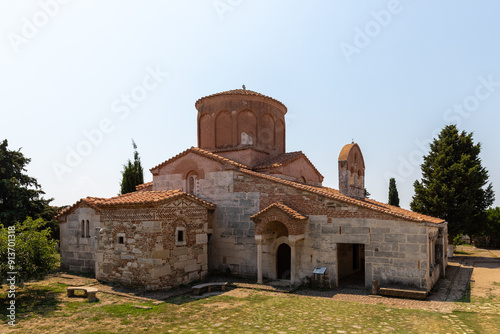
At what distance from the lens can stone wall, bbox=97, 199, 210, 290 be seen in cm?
1120

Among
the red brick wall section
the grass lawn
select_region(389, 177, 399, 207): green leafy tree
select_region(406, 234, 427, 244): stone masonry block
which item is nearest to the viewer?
the grass lawn

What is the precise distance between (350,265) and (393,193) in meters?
17.4

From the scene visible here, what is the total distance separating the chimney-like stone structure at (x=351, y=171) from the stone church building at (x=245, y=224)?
0.04m

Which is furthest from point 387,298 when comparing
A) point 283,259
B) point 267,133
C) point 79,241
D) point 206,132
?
point 79,241

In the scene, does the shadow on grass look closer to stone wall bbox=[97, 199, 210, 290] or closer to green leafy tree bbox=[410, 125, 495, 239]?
stone wall bbox=[97, 199, 210, 290]

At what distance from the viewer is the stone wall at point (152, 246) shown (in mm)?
11203

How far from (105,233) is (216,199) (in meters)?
4.51

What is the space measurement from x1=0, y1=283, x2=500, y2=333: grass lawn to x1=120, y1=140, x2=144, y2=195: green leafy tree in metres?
14.9

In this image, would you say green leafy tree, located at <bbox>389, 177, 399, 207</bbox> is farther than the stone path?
Yes

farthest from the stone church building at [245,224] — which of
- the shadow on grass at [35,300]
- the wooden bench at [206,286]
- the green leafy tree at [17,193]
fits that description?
the green leafy tree at [17,193]

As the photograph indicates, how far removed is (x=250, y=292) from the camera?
443 inches

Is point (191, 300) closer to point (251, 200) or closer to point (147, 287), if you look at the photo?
point (147, 287)

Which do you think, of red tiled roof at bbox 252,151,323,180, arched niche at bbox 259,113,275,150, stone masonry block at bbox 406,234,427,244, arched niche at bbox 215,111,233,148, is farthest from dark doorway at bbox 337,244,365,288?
arched niche at bbox 215,111,233,148

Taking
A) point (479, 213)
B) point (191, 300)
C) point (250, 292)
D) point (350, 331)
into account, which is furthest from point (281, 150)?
point (479, 213)
